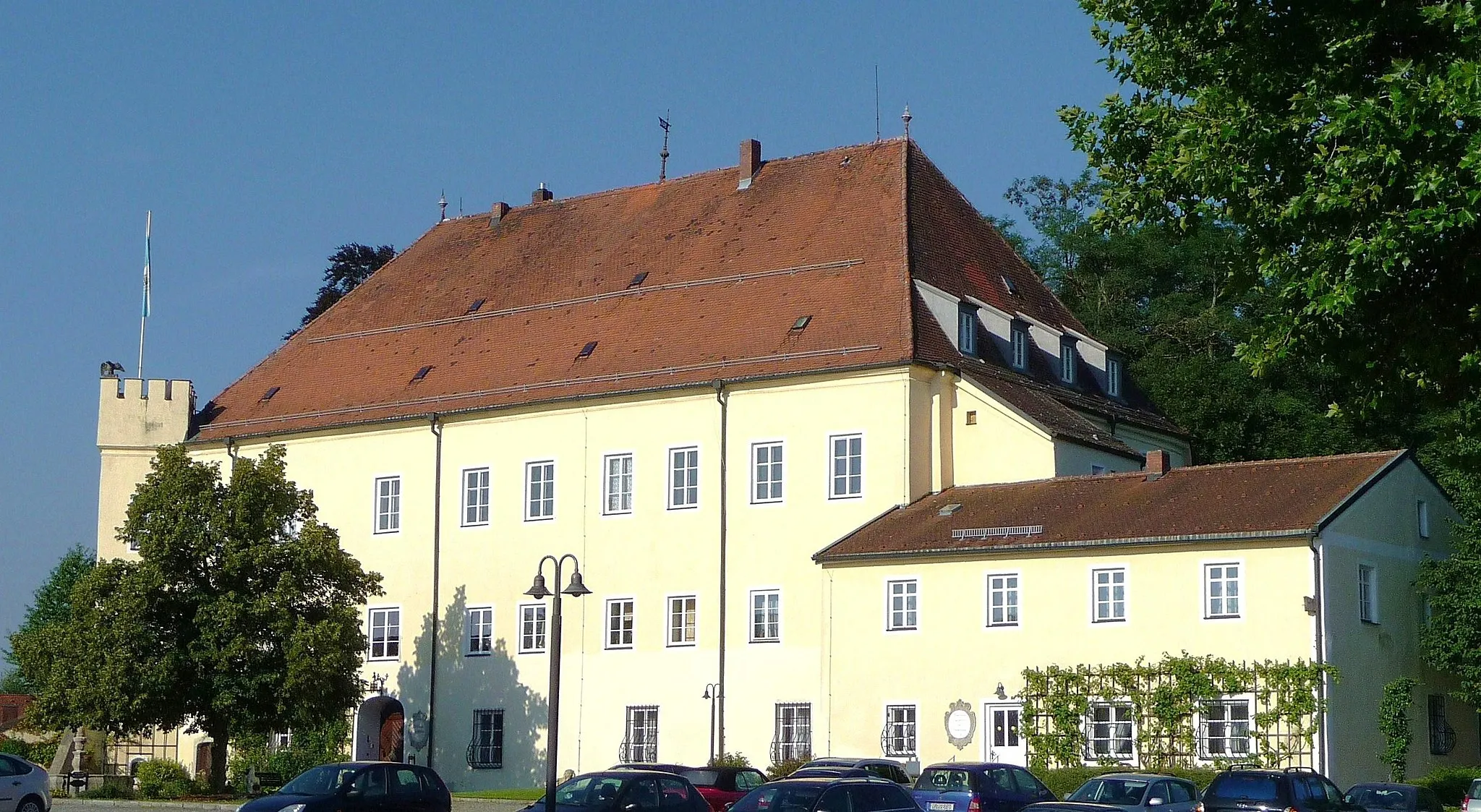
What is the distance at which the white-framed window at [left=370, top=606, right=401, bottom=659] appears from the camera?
4959 centimetres

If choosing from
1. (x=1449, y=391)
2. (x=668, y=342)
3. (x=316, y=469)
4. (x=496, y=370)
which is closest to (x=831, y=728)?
(x=668, y=342)

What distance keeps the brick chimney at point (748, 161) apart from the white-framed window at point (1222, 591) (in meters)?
20.7

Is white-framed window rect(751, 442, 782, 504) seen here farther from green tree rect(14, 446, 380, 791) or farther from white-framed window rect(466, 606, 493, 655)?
green tree rect(14, 446, 380, 791)

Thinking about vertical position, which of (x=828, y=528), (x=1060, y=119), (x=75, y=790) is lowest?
(x=75, y=790)

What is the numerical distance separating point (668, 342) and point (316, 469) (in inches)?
454

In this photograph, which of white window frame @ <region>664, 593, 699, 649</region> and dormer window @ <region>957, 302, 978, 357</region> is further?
dormer window @ <region>957, 302, 978, 357</region>

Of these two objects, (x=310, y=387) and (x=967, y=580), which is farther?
(x=310, y=387)

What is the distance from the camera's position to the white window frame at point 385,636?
49.5 meters

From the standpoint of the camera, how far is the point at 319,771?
27.3m

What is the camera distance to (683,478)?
45.5 m

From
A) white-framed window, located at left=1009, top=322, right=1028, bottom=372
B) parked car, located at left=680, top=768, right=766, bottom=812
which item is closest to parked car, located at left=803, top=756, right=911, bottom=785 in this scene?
parked car, located at left=680, top=768, right=766, bottom=812

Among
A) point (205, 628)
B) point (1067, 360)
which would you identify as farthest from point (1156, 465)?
point (205, 628)

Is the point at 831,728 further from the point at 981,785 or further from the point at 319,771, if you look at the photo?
the point at 319,771

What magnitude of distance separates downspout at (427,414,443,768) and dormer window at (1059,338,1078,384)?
54.0 ft
